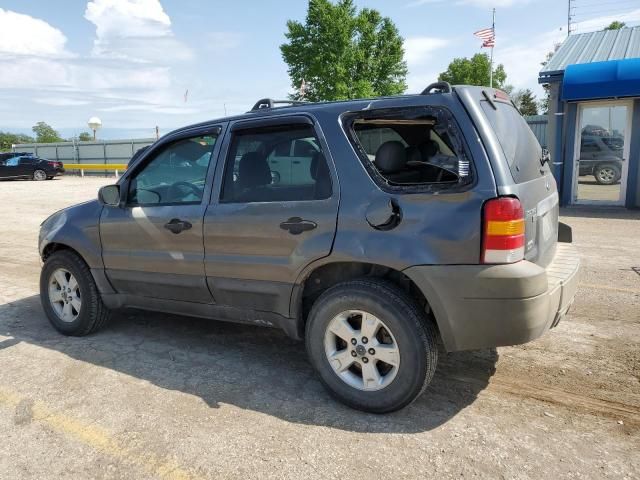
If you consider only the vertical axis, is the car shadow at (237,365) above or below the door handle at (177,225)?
below

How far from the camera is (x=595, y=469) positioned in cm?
262

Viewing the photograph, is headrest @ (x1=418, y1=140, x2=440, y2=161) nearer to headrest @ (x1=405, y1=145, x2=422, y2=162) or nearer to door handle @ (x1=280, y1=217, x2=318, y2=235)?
headrest @ (x1=405, y1=145, x2=422, y2=162)

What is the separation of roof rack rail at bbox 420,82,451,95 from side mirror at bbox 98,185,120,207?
2.57m

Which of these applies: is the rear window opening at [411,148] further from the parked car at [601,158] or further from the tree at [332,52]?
the tree at [332,52]

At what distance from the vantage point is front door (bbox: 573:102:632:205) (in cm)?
1248

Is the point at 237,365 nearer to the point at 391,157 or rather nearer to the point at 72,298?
the point at 72,298

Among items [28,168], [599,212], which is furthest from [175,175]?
[28,168]

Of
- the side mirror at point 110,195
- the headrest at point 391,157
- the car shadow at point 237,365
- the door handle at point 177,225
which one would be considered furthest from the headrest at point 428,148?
the side mirror at point 110,195

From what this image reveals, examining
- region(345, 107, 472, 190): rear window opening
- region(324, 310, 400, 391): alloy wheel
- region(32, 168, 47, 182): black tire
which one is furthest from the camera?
region(32, 168, 47, 182): black tire

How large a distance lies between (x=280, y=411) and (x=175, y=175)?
198 centimetres

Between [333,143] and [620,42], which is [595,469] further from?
[620,42]

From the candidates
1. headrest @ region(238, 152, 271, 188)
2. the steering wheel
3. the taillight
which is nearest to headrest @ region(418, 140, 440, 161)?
the taillight

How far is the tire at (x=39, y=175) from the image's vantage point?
2732cm

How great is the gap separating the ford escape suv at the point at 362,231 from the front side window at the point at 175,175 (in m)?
0.01
